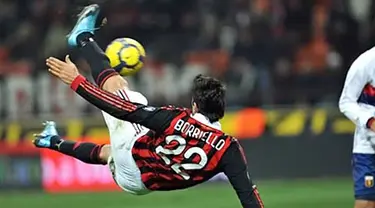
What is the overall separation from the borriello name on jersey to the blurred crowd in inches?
315

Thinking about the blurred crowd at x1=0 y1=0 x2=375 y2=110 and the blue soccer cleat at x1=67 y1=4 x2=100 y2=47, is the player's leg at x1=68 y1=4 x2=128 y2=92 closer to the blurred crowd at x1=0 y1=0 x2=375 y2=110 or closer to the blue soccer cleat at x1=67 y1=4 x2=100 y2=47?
the blue soccer cleat at x1=67 y1=4 x2=100 y2=47

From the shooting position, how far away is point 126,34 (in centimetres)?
1686

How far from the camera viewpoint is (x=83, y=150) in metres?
9.10

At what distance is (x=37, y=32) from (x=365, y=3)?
536 centimetres

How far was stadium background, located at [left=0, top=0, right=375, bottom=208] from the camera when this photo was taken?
46.9ft

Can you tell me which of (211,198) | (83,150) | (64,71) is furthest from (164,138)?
(211,198)

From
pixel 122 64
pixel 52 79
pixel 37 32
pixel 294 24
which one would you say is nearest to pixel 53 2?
pixel 37 32

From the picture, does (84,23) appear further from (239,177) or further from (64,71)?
(239,177)

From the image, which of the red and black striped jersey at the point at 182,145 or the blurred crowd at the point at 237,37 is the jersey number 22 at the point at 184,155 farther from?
the blurred crowd at the point at 237,37

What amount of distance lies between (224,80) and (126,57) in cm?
706

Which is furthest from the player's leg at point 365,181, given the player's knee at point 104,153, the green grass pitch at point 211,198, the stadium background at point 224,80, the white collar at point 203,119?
the stadium background at point 224,80

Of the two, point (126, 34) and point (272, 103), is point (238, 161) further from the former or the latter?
point (126, 34)

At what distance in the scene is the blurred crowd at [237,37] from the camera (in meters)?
15.9

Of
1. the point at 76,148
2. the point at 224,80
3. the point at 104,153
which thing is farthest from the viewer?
the point at 224,80
